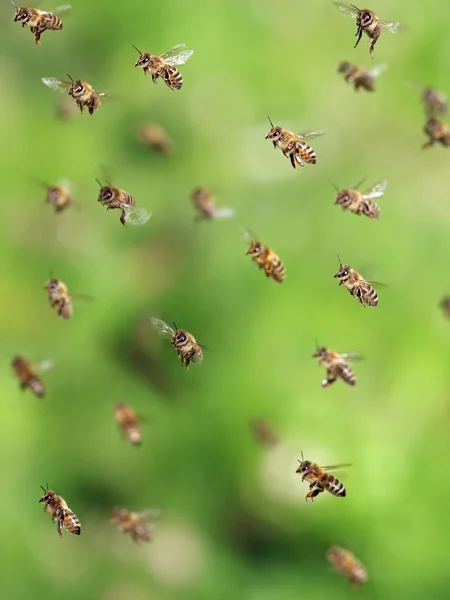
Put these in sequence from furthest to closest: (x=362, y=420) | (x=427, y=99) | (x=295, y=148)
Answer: (x=362, y=420) < (x=427, y=99) < (x=295, y=148)

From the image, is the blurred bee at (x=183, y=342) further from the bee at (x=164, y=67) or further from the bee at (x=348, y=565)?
the bee at (x=348, y=565)

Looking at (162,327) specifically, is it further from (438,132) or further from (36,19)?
(438,132)

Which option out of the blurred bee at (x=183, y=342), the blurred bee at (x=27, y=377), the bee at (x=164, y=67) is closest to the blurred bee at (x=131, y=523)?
the blurred bee at (x=27, y=377)

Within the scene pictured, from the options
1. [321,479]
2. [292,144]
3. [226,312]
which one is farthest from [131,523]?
[292,144]

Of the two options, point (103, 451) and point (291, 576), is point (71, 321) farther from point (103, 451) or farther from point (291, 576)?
point (291, 576)

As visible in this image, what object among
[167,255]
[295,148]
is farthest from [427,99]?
[167,255]
